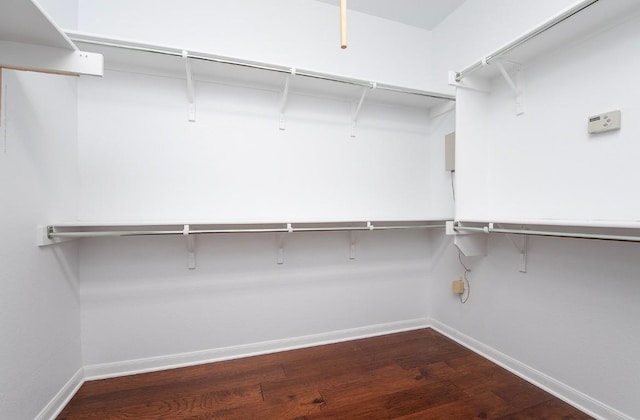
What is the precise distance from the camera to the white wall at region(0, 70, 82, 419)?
119 cm

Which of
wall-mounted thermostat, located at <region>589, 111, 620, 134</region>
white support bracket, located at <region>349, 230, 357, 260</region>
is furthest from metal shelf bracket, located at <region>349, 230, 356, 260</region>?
wall-mounted thermostat, located at <region>589, 111, 620, 134</region>

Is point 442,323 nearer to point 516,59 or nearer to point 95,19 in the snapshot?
point 516,59

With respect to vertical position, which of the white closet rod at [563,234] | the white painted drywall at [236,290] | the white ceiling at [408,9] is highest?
the white ceiling at [408,9]

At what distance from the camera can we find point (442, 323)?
239cm

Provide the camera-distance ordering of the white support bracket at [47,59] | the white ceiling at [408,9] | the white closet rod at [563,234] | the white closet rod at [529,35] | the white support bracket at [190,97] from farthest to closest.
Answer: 1. the white ceiling at [408,9]
2. the white support bracket at [190,97]
3. the white closet rod at [529,35]
4. the white closet rod at [563,234]
5. the white support bracket at [47,59]

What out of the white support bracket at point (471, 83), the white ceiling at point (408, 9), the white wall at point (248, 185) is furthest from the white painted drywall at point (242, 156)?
the white ceiling at point (408, 9)

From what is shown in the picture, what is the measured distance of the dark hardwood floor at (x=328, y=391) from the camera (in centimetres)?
145

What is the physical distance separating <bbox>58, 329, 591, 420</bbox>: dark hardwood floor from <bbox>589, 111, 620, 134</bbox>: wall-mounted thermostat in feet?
4.75

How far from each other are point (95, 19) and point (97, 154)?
2.73 feet

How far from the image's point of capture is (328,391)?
162 cm

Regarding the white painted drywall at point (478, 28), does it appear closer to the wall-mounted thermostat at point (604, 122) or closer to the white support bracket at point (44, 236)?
the wall-mounted thermostat at point (604, 122)

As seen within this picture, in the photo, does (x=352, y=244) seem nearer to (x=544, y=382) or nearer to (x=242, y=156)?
(x=242, y=156)

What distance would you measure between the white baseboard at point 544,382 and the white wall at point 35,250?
259cm

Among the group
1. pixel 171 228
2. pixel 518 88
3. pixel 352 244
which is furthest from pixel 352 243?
pixel 518 88
